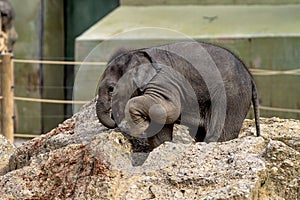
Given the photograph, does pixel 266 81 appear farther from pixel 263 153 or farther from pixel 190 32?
pixel 263 153

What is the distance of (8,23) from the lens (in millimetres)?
11445

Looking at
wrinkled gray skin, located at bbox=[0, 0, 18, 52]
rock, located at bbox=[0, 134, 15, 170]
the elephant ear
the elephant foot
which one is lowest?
wrinkled gray skin, located at bbox=[0, 0, 18, 52]

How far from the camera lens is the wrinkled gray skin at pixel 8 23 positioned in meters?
11.3

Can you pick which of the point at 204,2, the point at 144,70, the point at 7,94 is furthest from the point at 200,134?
the point at 204,2

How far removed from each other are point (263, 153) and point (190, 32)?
18.5 ft

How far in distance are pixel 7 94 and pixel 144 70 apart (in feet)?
14.3

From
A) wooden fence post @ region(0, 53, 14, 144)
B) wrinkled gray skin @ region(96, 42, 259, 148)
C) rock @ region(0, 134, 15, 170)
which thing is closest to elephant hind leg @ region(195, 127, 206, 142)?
wrinkled gray skin @ region(96, 42, 259, 148)

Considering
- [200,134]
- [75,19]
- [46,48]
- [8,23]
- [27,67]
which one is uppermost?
[200,134]

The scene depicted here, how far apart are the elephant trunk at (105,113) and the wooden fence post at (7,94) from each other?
4255mm

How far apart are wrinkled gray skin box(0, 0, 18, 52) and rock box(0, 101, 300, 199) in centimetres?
738

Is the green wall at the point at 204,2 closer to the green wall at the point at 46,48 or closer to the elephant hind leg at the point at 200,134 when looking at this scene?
the green wall at the point at 46,48

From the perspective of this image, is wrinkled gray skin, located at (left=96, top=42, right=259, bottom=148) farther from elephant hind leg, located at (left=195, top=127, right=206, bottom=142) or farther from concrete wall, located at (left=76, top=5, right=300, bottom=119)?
concrete wall, located at (left=76, top=5, right=300, bottom=119)

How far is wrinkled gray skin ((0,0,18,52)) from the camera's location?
11.3m

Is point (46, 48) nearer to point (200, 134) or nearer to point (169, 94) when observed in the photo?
point (200, 134)
